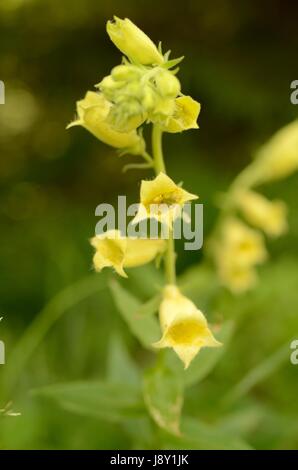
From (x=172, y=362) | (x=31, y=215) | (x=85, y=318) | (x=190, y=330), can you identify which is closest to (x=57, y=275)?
(x=85, y=318)

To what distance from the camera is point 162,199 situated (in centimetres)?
118

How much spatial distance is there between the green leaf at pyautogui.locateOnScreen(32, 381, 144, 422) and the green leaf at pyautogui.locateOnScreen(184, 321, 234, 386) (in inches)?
4.4

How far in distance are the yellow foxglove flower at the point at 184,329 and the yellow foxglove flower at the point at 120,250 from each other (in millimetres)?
95

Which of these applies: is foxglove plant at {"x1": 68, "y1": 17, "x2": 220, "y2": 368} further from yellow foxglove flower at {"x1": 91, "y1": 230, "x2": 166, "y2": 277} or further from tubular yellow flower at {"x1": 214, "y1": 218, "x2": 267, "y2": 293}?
tubular yellow flower at {"x1": 214, "y1": 218, "x2": 267, "y2": 293}

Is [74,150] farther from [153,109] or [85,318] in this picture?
[153,109]

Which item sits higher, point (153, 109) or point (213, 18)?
point (213, 18)

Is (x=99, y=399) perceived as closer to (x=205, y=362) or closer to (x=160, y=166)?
(x=205, y=362)

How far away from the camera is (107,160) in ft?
10.7

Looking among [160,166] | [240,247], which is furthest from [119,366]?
[160,166]

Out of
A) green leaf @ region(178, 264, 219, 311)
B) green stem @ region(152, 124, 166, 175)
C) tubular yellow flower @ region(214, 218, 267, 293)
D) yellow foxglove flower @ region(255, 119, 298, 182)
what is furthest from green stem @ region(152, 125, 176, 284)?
yellow foxglove flower @ region(255, 119, 298, 182)

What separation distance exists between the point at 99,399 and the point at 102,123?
56 cm

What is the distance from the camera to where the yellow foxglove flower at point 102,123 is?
4.08ft

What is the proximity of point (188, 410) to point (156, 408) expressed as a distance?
506 mm

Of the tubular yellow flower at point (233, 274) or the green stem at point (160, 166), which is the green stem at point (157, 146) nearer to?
the green stem at point (160, 166)
